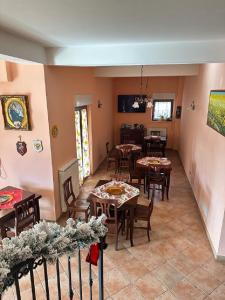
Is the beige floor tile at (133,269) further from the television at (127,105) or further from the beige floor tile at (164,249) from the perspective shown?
the television at (127,105)

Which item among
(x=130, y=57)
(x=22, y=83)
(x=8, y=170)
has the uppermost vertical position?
(x=130, y=57)

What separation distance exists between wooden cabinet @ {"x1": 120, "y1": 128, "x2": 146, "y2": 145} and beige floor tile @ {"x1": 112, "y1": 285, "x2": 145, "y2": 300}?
19.4 ft

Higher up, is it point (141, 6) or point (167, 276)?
point (141, 6)

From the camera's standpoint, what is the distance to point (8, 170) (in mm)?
3822

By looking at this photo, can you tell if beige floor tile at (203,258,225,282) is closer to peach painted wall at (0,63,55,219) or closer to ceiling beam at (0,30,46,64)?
peach painted wall at (0,63,55,219)

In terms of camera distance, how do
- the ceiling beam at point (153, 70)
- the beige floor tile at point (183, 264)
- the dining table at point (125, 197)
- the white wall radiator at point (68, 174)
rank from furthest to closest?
the ceiling beam at point (153, 70) < the white wall radiator at point (68, 174) < the dining table at point (125, 197) < the beige floor tile at point (183, 264)

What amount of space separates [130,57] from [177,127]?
6025 mm

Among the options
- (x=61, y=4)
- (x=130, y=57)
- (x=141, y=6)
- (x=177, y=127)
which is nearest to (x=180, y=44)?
(x=130, y=57)

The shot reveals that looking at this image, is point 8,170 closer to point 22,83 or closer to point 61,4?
point 22,83

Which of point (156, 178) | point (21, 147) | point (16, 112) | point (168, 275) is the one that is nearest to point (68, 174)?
point (21, 147)

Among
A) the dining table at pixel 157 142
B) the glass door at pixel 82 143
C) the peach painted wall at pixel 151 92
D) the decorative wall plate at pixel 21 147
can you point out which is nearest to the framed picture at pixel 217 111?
the glass door at pixel 82 143

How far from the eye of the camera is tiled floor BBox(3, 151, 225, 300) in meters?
2.59

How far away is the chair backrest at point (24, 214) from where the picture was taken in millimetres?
2983

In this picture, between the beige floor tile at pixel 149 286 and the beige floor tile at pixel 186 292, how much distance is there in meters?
0.15
